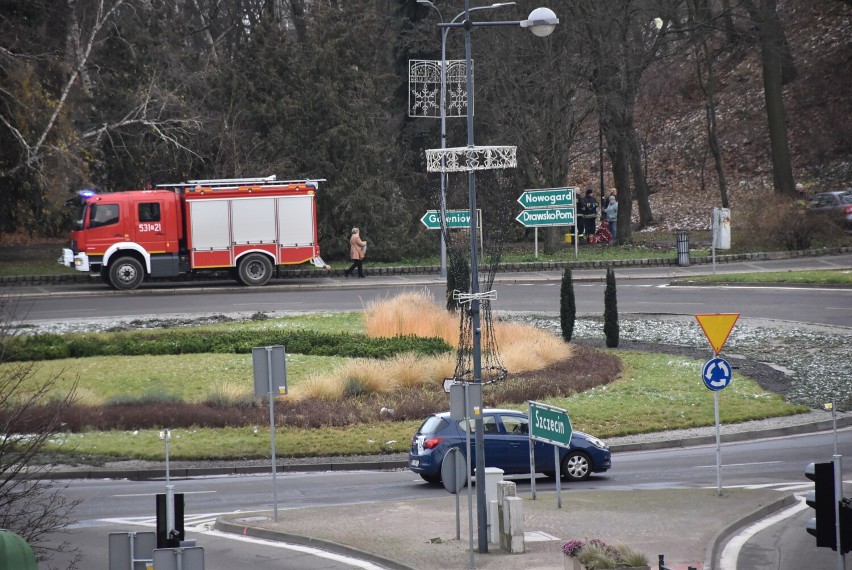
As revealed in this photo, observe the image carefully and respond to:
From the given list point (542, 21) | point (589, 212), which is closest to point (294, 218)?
point (589, 212)

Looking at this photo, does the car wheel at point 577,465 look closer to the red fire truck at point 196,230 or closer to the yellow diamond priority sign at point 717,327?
the yellow diamond priority sign at point 717,327

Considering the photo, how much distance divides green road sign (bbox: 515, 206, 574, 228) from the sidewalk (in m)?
28.3

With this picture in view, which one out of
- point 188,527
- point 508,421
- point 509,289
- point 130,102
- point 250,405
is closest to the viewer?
point 188,527

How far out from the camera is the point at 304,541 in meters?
15.4

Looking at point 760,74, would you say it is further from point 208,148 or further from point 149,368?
point 149,368

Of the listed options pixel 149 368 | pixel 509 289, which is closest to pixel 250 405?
pixel 149 368

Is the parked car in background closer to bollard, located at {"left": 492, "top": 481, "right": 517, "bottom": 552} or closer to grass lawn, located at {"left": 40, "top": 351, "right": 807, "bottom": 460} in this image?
grass lawn, located at {"left": 40, "top": 351, "right": 807, "bottom": 460}

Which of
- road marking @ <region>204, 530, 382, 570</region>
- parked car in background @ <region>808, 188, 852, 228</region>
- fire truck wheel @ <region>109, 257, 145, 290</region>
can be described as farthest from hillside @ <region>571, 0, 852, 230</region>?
road marking @ <region>204, 530, 382, 570</region>

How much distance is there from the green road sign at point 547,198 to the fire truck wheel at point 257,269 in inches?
406

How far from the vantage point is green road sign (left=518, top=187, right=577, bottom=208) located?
46000mm

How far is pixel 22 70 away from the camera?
137 ft

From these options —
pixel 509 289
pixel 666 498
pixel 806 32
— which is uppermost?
pixel 806 32

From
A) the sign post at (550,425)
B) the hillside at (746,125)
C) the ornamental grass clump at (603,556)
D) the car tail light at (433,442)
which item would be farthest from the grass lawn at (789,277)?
the ornamental grass clump at (603,556)

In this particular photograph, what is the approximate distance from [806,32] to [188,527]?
6079cm
